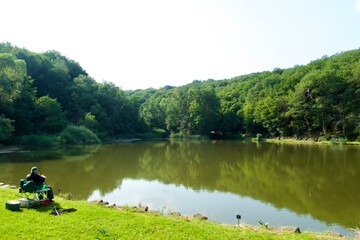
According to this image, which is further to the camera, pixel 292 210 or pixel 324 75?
pixel 324 75

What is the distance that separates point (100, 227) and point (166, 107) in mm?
67674

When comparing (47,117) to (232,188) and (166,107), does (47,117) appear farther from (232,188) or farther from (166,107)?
(166,107)

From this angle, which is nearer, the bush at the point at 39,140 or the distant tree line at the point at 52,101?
the distant tree line at the point at 52,101

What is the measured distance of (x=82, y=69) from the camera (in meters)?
69.1

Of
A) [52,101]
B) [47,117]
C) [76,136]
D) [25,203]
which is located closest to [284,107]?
[76,136]

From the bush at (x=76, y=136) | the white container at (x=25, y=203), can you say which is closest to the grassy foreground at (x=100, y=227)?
the white container at (x=25, y=203)

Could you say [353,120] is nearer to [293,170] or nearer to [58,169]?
[293,170]

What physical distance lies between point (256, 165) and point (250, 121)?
41884 millimetres

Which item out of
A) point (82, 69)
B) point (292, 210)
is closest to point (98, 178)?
point (292, 210)

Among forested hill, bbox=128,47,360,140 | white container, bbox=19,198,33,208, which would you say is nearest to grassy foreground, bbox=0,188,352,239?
white container, bbox=19,198,33,208

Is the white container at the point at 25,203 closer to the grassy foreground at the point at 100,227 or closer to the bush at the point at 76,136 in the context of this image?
the grassy foreground at the point at 100,227

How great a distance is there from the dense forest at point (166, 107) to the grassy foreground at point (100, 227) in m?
24.0

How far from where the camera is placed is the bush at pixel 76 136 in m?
35.0

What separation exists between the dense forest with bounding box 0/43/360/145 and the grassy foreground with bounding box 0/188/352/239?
2405 centimetres
